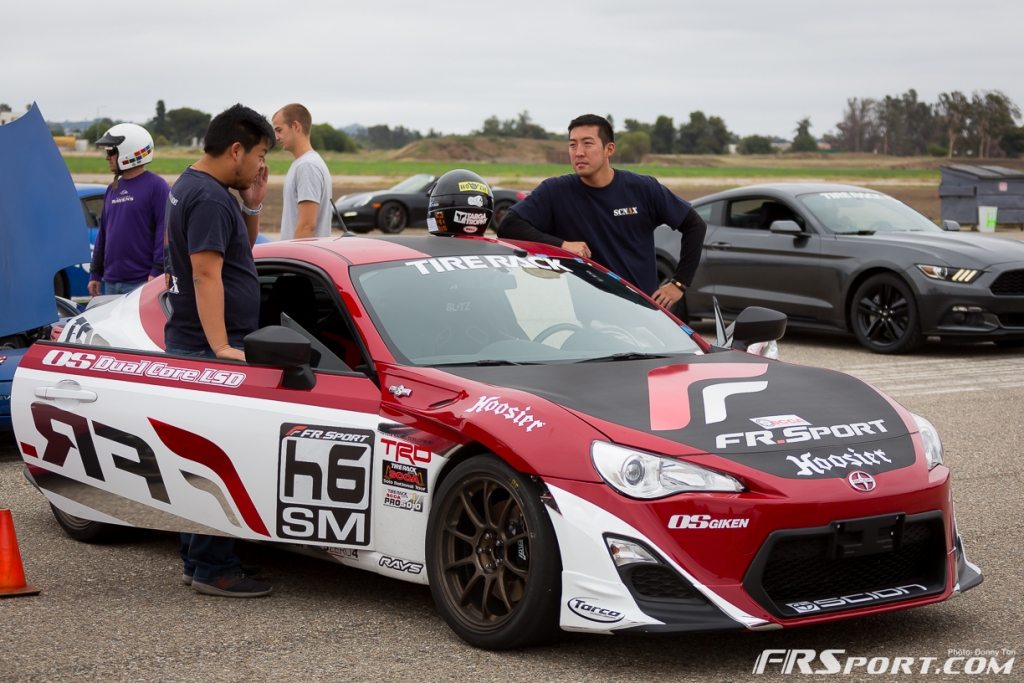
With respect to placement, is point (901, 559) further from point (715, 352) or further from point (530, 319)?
point (530, 319)

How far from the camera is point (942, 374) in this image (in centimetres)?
1123

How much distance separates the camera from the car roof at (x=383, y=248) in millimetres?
5672

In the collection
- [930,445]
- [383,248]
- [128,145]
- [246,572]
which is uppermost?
[128,145]

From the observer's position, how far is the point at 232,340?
5559mm

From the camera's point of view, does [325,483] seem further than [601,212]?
No

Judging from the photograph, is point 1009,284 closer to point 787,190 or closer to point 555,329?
point 787,190

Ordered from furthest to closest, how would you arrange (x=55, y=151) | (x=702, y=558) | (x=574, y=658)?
(x=55, y=151) < (x=574, y=658) < (x=702, y=558)

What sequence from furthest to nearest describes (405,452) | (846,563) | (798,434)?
(405,452)
(798,434)
(846,563)

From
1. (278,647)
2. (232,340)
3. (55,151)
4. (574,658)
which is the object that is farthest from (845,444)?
(55,151)

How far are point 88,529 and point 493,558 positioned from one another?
2472 millimetres

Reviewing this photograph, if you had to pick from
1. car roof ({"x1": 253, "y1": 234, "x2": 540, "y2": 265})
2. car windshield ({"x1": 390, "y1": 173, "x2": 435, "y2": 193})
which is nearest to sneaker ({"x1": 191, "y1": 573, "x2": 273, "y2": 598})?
car roof ({"x1": 253, "y1": 234, "x2": 540, "y2": 265})

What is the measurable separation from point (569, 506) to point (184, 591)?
1970 millimetres

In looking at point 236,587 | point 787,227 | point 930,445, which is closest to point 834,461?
point 930,445

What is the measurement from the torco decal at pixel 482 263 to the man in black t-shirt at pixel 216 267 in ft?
2.27
